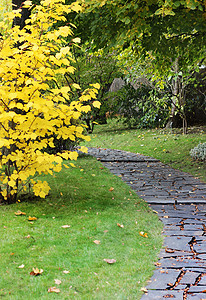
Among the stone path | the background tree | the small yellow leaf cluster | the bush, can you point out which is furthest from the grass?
the small yellow leaf cluster

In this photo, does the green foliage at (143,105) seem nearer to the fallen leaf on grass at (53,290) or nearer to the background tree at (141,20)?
the background tree at (141,20)

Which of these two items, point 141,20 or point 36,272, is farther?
point 141,20

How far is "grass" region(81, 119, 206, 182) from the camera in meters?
9.10

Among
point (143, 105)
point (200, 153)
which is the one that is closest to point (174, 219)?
point (200, 153)

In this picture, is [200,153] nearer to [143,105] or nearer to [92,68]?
[92,68]

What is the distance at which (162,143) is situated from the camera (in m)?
12.0

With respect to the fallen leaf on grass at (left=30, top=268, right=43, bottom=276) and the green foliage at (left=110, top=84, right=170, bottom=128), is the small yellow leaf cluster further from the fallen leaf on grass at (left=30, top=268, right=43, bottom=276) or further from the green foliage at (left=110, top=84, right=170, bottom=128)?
the green foliage at (left=110, top=84, right=170, bottom=128)

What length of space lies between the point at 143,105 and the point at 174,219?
11.1 m

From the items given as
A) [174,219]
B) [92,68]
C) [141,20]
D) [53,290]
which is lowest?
[174,219]

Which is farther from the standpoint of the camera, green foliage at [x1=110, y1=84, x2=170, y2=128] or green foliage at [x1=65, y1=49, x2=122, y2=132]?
green foliage at [x1=110, y1=84, x2=170, y2=128]

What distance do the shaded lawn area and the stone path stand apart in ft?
0.53

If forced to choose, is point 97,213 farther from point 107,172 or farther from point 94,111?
point 94,111

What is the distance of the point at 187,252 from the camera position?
3838 mm

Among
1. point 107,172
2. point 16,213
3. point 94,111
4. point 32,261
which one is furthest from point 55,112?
point 94,111
